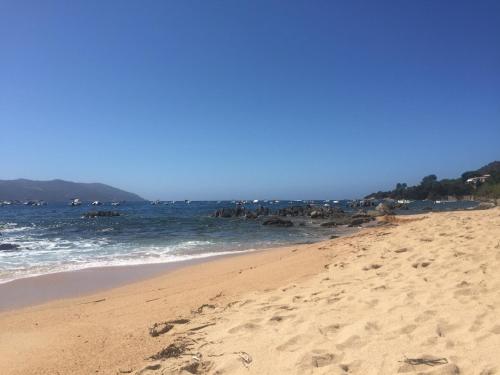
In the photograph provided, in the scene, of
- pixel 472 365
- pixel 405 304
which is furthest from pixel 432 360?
pixel 405 304

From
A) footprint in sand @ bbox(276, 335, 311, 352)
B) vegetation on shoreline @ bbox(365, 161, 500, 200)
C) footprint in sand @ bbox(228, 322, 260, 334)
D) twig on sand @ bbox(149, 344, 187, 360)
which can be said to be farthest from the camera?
vegetation on shoreline @ bbox(365, 161, 500, 200)

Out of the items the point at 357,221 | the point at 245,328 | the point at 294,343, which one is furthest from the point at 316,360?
the point at 357,221

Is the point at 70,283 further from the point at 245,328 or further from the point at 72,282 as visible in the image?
the point at 245,328

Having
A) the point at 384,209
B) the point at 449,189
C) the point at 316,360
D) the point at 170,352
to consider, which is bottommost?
the point at 170,352

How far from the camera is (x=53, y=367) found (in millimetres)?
4215

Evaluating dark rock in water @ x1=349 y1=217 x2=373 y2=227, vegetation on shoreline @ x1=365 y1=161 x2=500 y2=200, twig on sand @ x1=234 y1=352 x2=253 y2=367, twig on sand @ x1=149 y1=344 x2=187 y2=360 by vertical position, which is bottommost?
dark rock in water @ x1=349 y1=217 x2=373 y2=227

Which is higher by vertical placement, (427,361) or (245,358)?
(427,361)

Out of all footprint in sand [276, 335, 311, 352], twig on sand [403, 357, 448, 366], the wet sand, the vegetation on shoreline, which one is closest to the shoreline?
the wet sand

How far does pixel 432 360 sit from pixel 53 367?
3633mm

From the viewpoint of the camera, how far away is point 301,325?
4375 millimetres

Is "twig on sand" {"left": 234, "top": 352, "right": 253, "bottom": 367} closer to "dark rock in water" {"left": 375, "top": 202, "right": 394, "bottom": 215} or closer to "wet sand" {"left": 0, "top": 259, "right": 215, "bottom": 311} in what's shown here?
"wet sand" {"left": 0, "top": 259, "right": 215, "bottom": 311}

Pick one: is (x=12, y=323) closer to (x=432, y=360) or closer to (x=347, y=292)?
(x=347, y=292)

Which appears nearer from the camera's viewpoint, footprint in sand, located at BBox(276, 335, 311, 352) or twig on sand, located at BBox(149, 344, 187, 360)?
footprint in sand, located at BBox(276, 335, 311, 352)

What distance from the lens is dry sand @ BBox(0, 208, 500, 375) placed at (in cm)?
350
